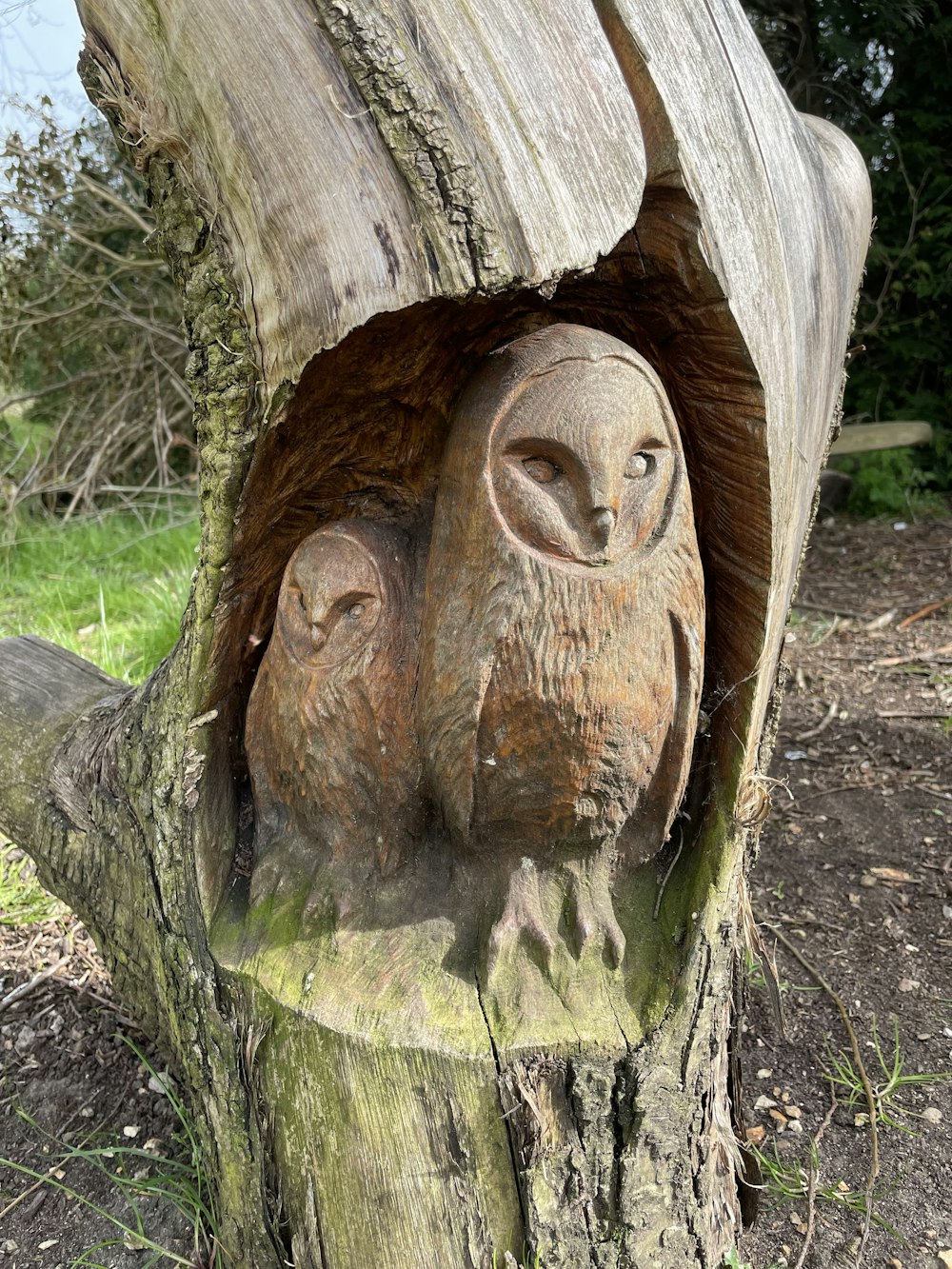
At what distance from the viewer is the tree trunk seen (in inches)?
45.0

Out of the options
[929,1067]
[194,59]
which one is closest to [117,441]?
[194,59]

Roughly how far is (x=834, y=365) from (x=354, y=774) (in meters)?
1.06

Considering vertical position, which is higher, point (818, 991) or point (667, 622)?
point (667, 622)

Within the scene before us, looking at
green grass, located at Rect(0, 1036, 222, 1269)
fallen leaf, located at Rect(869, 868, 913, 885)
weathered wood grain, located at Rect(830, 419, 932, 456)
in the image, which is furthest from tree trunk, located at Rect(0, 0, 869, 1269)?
weathered wood grain, located at Rect(830, 419, 932, 456)

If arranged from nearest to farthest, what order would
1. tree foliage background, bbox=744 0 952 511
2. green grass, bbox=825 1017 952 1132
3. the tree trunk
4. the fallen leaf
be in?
the tree trunk
green grass, bbox=825 1017 952 1132
the fallen leaf
tree foliage background, bbox=744 0 952 511

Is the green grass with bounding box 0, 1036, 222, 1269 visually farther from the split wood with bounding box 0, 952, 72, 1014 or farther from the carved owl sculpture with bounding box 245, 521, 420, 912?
the carved owl sculpture with bounding box 245, 521, 420, 912

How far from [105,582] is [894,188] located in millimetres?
4732

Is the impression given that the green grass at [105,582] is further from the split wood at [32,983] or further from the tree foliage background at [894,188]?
the tree foliage background at [894,188]

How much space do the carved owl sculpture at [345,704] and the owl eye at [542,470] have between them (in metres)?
0.28

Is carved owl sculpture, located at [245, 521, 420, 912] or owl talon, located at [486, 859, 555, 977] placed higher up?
carved owl sculpture, located at [245, 521, 420, 912]

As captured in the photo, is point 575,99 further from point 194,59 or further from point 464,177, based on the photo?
point 194,59

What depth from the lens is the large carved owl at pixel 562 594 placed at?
1283mm

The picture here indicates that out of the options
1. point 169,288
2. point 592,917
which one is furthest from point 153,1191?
point 169,288

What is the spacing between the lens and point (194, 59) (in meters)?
1.25
